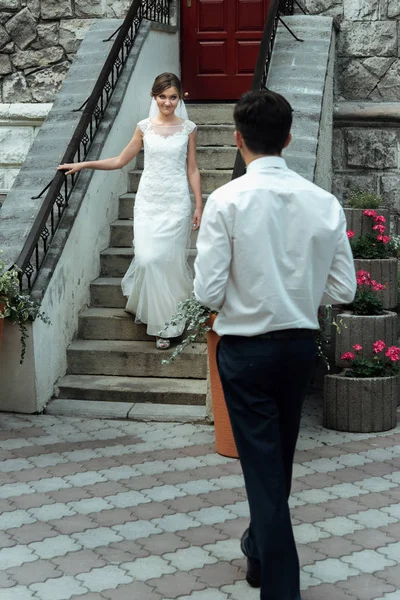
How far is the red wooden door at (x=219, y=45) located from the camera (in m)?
9.99

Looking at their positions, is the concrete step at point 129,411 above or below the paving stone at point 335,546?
above

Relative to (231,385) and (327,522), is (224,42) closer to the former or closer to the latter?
(327,522)

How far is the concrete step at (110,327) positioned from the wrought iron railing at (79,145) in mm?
722

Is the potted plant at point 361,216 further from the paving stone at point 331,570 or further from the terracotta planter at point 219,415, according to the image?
the paving stone at point 331,570

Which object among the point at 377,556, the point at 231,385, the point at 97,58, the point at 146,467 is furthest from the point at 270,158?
the point at 97,58

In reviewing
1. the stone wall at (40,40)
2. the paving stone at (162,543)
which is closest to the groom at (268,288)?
the paving stone at (162,543)

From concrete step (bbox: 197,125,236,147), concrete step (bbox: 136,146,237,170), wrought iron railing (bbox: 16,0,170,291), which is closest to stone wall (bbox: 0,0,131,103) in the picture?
wrought iron railing (bbox: 16,0,170,291)

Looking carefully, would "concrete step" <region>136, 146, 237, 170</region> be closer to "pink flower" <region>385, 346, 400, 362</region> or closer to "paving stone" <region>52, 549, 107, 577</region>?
"pink flower" <region>385, 346, 400, 362</region>

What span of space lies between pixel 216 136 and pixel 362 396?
349 cm

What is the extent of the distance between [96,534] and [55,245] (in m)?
2.93

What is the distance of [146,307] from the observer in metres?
7.31

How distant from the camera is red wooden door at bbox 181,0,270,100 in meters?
9.99

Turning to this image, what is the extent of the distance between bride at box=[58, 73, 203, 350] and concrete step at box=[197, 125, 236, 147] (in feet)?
5.27

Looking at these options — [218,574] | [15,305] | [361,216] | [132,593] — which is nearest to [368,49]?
[361,216]
